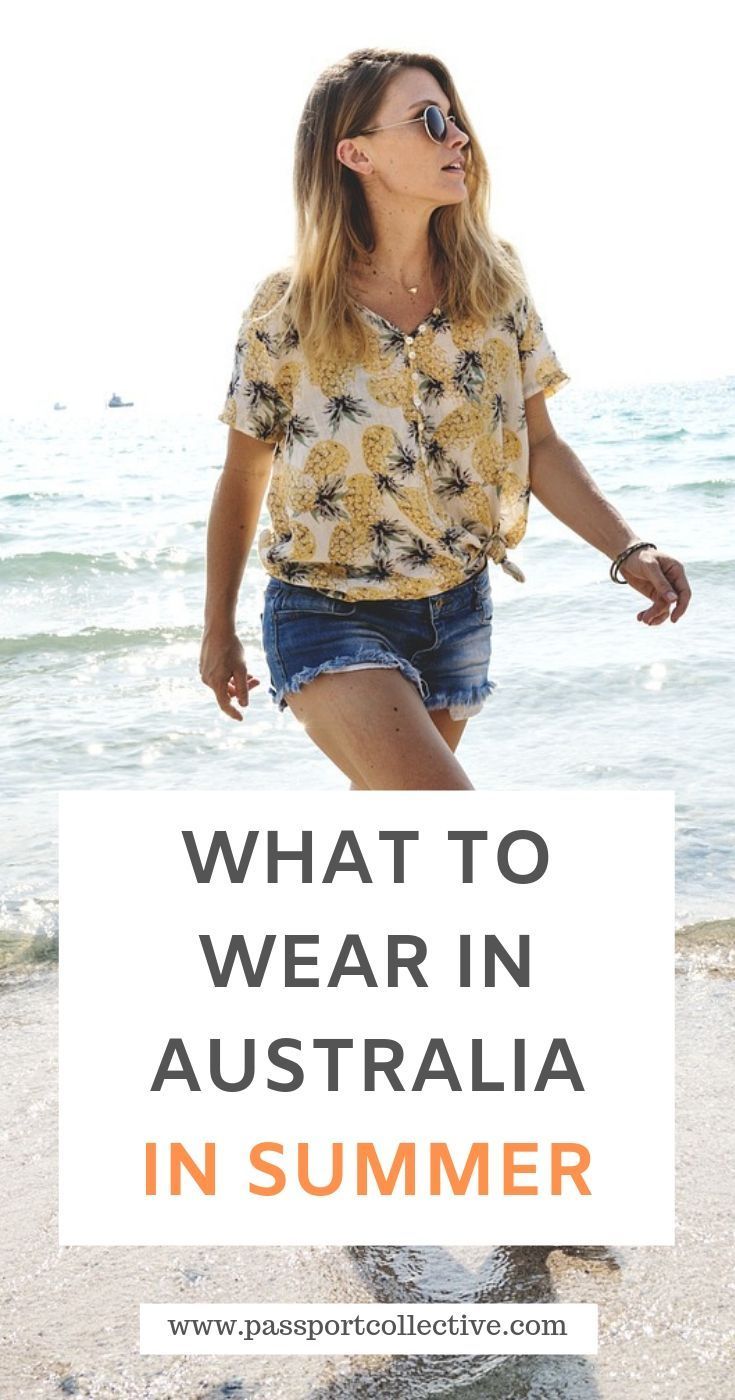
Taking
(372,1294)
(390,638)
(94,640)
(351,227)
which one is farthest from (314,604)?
(94,640)

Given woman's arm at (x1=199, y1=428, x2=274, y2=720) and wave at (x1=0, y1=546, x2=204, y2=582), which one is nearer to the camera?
woman's arm at (x1=199, y1=428, x2=274, y2=720)

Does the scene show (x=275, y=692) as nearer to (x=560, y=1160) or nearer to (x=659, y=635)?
(x=560, y=1160)

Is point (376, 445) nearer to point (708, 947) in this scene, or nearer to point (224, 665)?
point (224, 665)

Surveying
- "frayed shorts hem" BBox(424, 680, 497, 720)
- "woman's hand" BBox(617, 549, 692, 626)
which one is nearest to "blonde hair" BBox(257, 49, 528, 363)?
"woman's hand" BBox(617, 549, 692, 626)

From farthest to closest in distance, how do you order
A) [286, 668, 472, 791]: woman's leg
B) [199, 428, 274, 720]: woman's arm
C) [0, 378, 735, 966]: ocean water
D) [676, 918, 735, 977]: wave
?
[0, 378, 735, 966]: ocean water
[676, 918, 735, 977]: wave
[199, 428, 274, 720]: woman's arm
[286, 668, 472, 791]: woman's leg

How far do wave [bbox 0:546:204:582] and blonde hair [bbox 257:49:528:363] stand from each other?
10.5 m

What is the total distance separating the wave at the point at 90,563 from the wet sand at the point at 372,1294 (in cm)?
1063

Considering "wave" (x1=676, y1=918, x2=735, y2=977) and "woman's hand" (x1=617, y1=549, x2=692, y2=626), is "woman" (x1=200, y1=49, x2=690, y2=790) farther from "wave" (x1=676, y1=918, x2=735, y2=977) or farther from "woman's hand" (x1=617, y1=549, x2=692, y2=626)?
→ "wave" (x1=676, y1=918, x2=735, y2=977)

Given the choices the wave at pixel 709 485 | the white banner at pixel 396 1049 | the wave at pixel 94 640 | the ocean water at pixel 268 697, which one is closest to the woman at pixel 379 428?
the white banner at pixel 396 1049

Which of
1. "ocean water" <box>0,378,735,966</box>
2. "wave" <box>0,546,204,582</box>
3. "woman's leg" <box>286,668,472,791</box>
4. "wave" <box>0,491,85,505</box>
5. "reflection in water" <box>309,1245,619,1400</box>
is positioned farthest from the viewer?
"wave" <box>0,491,85,505</box>

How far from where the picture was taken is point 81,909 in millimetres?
2875

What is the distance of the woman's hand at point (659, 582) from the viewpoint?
2.86 m

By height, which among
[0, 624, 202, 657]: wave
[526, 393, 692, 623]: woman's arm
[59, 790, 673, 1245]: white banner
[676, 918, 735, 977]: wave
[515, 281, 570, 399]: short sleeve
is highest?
[515, 281, 570, 399]: short sleeve

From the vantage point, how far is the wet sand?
92.0 inches
